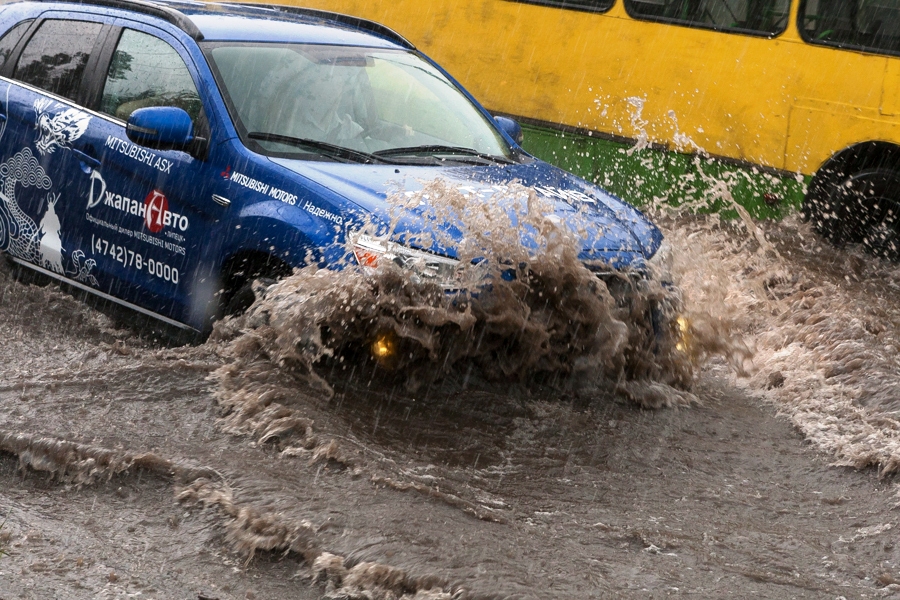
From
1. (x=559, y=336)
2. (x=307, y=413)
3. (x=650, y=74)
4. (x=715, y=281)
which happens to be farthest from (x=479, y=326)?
(x=650, y=74)

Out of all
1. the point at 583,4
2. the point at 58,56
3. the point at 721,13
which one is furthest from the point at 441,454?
the point at 583,4

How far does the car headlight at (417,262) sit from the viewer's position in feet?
15.8

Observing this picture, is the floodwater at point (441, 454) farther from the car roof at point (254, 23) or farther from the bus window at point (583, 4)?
the bus window at point (583, 4)

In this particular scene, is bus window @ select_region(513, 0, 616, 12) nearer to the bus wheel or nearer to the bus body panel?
the bus body panel

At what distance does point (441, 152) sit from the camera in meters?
5.93

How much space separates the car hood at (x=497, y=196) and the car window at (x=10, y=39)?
2.52m

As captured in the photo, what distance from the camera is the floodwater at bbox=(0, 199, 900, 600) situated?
3.93 metres

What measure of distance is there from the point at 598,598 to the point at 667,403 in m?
2.05

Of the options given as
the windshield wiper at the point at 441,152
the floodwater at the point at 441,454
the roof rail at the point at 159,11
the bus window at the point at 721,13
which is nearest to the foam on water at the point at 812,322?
the floodwater at the point at 441,454

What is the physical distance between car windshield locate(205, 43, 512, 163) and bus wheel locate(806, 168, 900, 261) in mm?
3464

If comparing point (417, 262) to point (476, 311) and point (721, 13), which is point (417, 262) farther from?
point (721, 13)

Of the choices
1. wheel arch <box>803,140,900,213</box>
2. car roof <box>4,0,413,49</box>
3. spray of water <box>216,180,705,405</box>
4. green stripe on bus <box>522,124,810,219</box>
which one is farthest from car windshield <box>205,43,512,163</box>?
wheel arch <box>803,140,900,213</box>

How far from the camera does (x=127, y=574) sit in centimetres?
385

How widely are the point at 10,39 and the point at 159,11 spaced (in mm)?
1339
